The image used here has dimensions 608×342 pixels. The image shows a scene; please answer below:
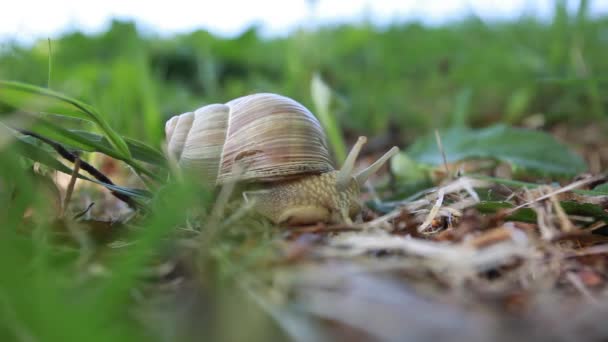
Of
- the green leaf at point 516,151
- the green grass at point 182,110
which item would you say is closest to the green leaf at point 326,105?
the green grass at point 182,110

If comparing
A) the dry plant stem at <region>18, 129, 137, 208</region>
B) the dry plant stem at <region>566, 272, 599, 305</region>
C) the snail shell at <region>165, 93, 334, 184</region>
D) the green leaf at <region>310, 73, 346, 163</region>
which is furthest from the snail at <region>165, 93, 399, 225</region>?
the green leaf at <region>310, 73, 346, 163</region>

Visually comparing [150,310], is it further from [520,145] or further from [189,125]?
[520,145]

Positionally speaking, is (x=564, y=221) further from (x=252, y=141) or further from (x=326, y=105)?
(x=326, y=105)

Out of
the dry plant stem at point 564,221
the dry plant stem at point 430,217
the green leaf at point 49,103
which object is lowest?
the dry plant stem at point 430,217

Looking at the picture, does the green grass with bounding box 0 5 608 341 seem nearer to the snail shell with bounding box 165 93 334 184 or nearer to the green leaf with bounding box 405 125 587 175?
the snail shell with bounding box 165 93 334 184

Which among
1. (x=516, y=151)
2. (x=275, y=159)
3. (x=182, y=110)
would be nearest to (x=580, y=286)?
(x=275, y=159)

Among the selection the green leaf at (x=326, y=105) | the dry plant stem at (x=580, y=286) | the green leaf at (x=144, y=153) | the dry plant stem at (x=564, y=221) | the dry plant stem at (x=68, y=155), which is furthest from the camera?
the green leaf at (x=326, y=105)

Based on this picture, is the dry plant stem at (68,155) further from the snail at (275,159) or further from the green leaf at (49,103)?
the snail at (275,159)
